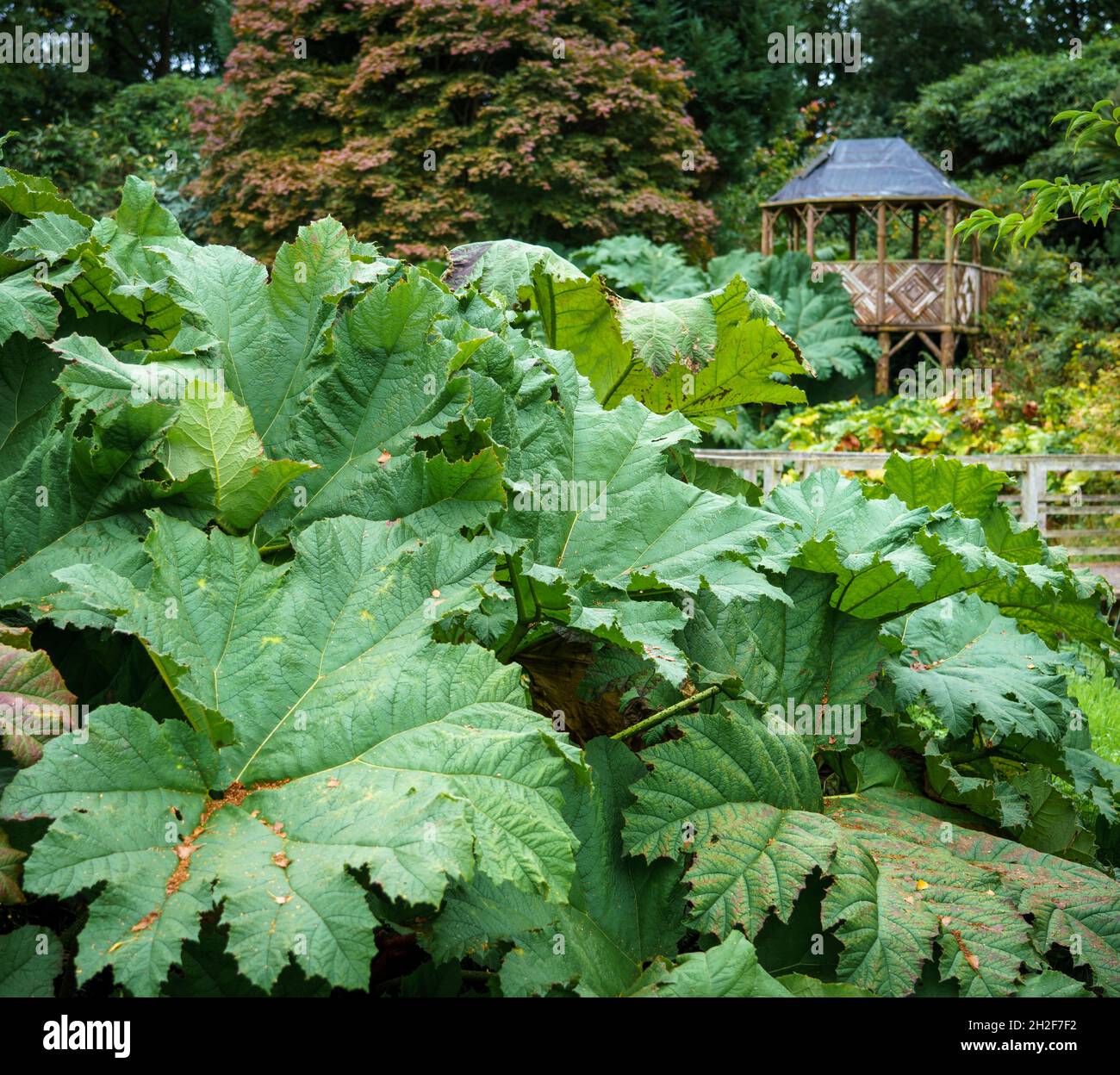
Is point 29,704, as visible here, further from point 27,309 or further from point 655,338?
point 655,338

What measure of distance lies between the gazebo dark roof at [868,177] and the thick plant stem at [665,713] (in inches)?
552

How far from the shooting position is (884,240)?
15039mm

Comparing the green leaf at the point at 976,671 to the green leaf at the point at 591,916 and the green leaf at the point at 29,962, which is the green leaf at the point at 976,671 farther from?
the green leaf at the point at 29,962

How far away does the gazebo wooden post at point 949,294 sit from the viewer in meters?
14.6

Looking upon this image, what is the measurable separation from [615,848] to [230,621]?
0.55 metres

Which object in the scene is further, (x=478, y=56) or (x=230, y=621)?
(x=478, y=56)

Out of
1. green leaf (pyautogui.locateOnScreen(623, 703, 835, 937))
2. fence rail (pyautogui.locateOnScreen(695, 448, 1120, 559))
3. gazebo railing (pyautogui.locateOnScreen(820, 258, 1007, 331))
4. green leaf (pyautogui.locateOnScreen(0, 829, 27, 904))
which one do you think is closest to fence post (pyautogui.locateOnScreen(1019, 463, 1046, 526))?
fence rail (pyautogui.locateOnScreen(695, 448, 1120, 559))

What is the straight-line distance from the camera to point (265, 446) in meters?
1.60

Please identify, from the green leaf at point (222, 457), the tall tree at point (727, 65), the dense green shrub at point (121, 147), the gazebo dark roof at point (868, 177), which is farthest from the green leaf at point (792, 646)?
the tall tree at point (727, 65)
